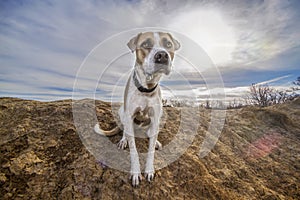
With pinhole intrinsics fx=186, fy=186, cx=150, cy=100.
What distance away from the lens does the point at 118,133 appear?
3836 mm

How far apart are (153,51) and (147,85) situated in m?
0.56

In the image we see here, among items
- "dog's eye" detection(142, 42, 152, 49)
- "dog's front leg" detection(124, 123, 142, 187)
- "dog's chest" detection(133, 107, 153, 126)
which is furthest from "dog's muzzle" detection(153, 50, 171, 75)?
"dog's front leg" detection(124, 123, 142, 187)

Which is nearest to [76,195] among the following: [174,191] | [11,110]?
[174,191]

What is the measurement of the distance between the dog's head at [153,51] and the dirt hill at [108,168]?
61.9 inches

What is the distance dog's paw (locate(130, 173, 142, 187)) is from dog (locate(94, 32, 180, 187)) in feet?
0.14

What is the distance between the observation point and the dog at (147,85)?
2.85 m

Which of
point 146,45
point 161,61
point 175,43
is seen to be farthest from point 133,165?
point 175,43

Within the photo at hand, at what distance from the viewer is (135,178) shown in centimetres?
267

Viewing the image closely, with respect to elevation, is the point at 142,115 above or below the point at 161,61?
below

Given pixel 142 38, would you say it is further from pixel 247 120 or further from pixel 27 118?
pixel 247 120

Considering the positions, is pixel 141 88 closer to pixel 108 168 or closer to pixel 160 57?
pixel 160 57

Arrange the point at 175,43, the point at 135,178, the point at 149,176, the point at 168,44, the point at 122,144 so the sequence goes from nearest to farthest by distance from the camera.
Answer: the point at 135,178, the point at 149,176, the point at 168,44, the point at 122,144, the point at 175,43

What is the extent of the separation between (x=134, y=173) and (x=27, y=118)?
257cm

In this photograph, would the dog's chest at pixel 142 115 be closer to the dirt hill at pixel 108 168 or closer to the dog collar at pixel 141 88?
the dog collar at pixel 141 88
